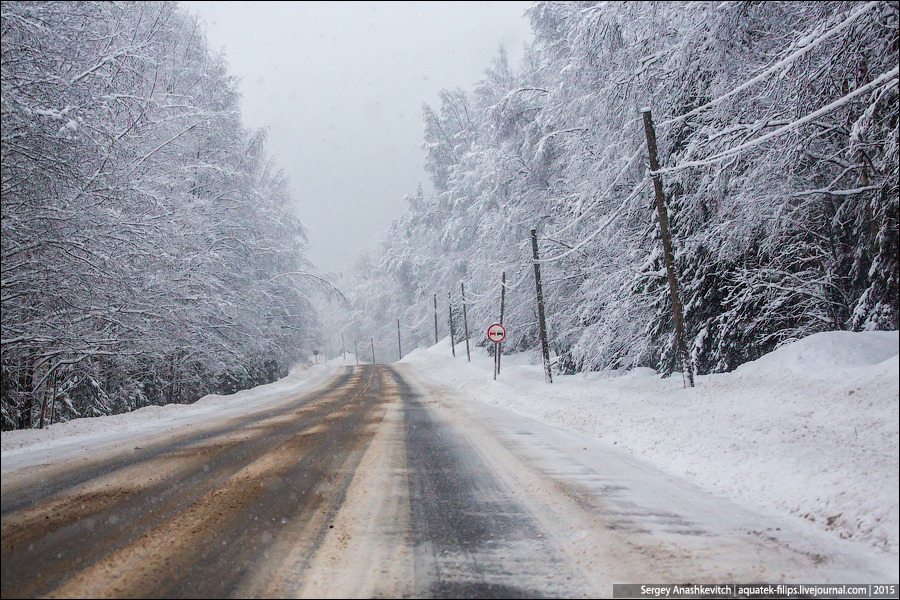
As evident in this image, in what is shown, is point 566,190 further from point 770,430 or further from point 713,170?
point 770,430

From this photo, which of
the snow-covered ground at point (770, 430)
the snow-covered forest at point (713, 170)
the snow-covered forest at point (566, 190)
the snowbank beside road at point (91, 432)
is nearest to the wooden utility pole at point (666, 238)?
the snow-covered forest at point (713, 170)

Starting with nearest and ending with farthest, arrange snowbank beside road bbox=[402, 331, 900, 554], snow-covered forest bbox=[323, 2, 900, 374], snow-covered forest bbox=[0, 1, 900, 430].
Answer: snowbank beside road bbox=[402, 331, 900, 554] → snow-covered forest bbox=[0, 1, 900, 430] → snow-covered forest bbox=[323, 2, 900, 374]

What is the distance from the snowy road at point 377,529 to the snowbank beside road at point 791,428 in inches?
19.3

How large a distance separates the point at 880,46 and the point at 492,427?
9.26 m

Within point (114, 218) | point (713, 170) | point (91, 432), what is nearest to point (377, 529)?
point (114, 218)

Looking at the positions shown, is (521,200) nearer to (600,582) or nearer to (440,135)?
(440,135)

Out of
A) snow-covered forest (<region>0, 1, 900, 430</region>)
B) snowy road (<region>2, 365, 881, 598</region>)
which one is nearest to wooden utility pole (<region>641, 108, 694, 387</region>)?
snow-covered forest (<region>0, 1, 900, 430</region>)

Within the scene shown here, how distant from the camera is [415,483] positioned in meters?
6.14

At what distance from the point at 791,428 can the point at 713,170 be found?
7422 mm

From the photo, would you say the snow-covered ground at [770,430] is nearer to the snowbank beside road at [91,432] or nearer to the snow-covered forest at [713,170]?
the snowbank beside road at [91,432]

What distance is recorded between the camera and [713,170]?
12.3m

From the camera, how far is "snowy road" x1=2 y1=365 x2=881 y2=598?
3.46 meters

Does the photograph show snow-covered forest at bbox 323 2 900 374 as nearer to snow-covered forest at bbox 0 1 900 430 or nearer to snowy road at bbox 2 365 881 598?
snow-covered forest at bbox 0 1 900 430

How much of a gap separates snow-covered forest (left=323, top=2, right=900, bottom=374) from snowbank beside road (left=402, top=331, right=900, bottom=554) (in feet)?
6.82
